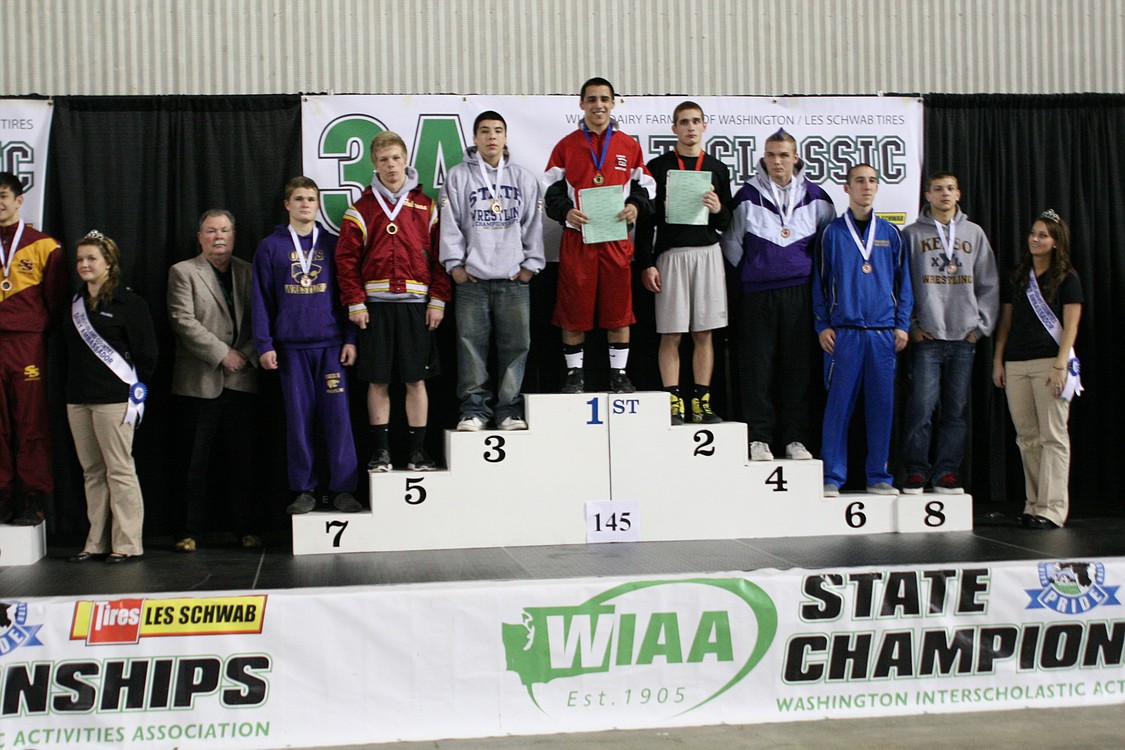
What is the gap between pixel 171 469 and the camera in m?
4.71

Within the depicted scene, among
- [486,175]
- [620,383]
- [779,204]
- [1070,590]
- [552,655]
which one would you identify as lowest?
[552,655]

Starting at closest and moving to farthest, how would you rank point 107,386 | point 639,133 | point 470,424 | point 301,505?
point 107,386 < point 301,505 < point 470,424 < point 639,133

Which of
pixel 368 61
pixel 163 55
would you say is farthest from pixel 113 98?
pixel 368 61

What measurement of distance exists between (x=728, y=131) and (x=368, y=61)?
5.86 ft

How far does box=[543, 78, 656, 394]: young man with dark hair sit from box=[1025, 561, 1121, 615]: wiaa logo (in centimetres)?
184

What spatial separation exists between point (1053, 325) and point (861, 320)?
2.93 feet

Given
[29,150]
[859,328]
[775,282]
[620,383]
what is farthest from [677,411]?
Answer: [29,150]

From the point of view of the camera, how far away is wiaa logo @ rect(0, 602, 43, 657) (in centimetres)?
267

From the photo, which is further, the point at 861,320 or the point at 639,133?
the point at 639,133

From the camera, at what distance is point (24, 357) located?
4.18m

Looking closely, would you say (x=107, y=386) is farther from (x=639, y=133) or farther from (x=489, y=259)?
(x=639, y=133)

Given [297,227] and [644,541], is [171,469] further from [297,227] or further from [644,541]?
[644,541]

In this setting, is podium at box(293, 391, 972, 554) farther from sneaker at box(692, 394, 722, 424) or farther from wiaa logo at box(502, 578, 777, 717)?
wiaa logo at box(502, 578, 777, 717)

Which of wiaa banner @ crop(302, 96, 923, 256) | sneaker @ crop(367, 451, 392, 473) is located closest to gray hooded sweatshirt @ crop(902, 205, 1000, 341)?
wiaa banner @ crop(302, 96, 923, 256)
